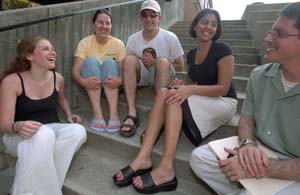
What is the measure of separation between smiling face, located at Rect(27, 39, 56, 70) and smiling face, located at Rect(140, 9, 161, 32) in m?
0.93

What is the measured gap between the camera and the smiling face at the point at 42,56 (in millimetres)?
2043

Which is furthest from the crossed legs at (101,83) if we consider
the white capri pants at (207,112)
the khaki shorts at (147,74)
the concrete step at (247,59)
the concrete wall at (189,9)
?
the concrete wall at (189,9)

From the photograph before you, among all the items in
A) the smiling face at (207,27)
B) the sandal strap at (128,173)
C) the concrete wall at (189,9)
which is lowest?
the sandal strap at (128,173)

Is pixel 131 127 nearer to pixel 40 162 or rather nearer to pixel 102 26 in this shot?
pixel 40 162

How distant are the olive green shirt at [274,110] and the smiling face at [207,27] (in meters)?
0.56

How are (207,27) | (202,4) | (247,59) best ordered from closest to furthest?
(207,27) < (247,59) < (202,4)

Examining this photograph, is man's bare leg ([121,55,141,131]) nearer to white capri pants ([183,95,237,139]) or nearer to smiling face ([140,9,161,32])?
smiling face ([140,9,161,32])

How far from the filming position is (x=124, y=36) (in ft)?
12.3

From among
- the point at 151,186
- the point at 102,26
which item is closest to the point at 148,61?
the point at 102,26

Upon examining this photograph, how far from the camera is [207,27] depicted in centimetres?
210

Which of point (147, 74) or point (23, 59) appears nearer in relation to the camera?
point (23, 59)

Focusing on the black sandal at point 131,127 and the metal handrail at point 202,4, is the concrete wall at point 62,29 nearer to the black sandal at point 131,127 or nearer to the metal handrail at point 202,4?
the black sandal at point 131,127

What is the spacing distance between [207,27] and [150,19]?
69 cm

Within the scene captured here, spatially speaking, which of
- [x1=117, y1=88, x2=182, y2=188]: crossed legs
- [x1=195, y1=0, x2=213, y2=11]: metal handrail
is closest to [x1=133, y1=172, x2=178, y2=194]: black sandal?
[x1=117, y1=88, x2=182, y2=188]: crossed legs
